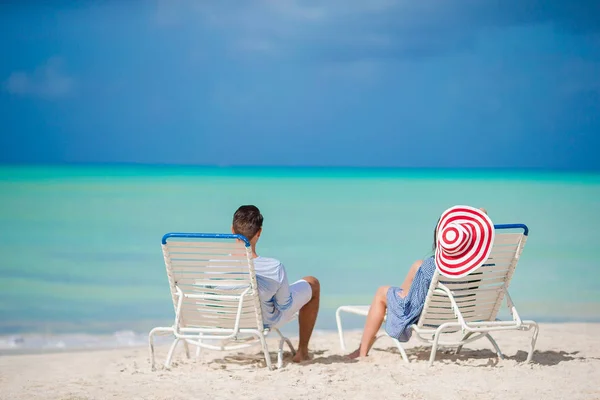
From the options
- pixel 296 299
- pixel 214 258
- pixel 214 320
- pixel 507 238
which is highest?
pixel 507 238

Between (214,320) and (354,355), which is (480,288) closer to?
(354,355)

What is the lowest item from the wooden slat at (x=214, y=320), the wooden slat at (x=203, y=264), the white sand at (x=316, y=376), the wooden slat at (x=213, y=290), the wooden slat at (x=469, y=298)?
the white sand at (x=316, y=376)

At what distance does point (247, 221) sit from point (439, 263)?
955 millimetres

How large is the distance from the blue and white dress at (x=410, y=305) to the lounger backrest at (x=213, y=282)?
706 mm

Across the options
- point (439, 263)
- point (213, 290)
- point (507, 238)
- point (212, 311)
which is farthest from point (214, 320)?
point (507, 238)

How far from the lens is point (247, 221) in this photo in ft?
14.3

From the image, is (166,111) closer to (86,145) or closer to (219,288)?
(86,145)

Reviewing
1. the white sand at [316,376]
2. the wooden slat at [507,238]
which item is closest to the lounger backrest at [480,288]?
the wooden slat at [507,238]

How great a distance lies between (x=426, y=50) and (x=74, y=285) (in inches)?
1303

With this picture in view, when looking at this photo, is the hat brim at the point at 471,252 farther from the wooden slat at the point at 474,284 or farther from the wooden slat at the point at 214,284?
the wooden slat at the point at 214,284

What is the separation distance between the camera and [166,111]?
42969 millimetres

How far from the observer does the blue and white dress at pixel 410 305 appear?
451cm

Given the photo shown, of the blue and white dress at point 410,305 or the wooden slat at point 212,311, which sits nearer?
the wooden slat at point 212,311

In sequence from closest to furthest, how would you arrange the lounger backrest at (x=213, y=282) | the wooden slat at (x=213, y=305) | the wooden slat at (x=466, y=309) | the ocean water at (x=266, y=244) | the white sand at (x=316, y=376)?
the white sand at (x=316, y=376), the lounger backrest at (x=213, y=282), the wooden slat at (x=213, y=305), the wooden slat at (x=466, y=309), the ocean water at (x=266, y=244)
